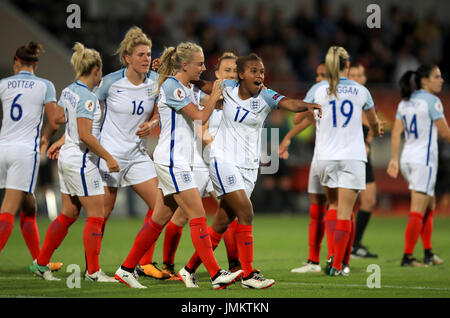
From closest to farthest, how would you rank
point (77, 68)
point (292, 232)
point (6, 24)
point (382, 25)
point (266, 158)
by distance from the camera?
point (77, 68) → point (292, 232) → point (266, 158) → point (6, 24) → point (382, 25)

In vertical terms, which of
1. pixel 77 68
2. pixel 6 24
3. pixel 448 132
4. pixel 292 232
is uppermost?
pixel 6 24

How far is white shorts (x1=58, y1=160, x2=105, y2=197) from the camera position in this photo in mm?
7180

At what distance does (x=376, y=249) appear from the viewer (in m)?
11.2

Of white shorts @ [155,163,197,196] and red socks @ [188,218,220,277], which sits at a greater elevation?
white shorts @ [155,163,197,196]

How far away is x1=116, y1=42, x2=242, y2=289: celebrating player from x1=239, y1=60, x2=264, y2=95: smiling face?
308 millimetres

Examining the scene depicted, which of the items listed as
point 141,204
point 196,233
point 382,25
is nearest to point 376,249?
point 196,233

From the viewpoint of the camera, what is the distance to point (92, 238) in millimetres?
7281

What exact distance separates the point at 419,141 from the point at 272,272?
255cm

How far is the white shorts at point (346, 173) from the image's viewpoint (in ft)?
26.5

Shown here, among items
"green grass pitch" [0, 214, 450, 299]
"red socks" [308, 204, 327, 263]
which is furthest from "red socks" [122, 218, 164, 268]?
"red socks" [308, 204, 327, 263]

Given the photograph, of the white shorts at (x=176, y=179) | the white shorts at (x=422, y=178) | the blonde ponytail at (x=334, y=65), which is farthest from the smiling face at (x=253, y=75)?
the white shorts at (x=422, y=178)

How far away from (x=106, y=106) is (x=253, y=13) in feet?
44.7

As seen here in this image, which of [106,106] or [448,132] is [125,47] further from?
[448,132]

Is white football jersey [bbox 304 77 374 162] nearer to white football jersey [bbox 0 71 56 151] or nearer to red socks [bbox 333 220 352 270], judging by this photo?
red socks [bbox 333 220 352 270]
